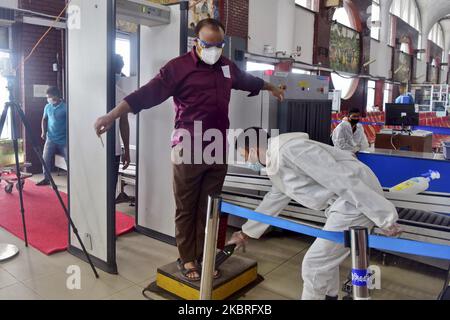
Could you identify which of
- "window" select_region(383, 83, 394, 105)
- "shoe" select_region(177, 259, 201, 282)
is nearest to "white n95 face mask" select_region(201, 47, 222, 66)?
"shoe" select_region(177, 259, 201, 282)

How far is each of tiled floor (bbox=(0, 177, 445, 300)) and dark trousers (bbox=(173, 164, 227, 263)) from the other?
1.40 ft

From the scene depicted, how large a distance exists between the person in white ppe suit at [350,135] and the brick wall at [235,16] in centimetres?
361

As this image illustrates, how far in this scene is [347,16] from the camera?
44.7 feet

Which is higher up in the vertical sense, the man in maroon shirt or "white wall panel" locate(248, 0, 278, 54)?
"white wall panel" locate(248, 0, 278, 54)

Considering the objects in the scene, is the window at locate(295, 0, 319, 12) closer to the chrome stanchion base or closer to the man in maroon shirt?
the man in maroon shirt

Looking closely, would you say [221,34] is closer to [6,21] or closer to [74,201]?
[74,201]

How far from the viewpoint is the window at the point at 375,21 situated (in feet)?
46.9

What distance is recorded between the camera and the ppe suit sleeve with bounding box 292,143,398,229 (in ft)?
6.63

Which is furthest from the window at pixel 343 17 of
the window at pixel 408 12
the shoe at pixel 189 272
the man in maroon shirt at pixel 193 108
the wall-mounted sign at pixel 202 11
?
the shoe at pixel 189 272

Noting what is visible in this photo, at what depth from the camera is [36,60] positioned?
6.84m

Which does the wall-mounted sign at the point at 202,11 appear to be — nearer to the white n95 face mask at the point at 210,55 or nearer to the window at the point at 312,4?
the window at the point at 312,4
